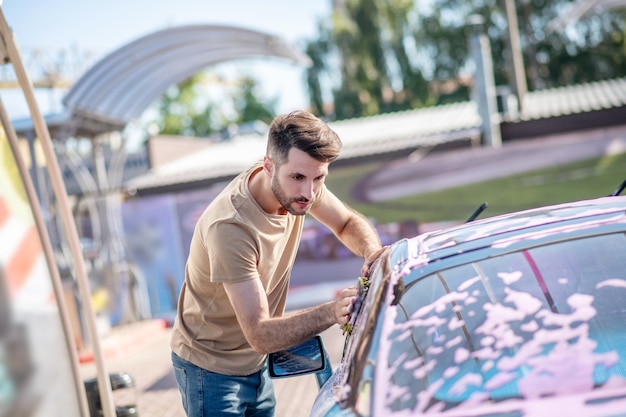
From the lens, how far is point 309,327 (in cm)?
275

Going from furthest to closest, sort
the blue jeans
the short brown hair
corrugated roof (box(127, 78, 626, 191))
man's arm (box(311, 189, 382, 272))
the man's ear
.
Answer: corrugated roof (box(127, 78, 626, 191))
man's arm (box(311, 189, 382, 272))
the blue jeans
the man's ear
the short brown hair

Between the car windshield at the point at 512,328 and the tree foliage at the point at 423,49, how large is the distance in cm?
3612

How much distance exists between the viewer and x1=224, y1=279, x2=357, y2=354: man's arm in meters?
2.74

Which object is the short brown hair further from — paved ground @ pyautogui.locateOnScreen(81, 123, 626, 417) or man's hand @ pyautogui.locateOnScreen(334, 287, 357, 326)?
paved ground @ pyautogui.locateOnScreen(81, 123, 626, 417)

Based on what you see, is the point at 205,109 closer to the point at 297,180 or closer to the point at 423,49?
the point at 423,49

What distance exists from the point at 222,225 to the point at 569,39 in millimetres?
39968

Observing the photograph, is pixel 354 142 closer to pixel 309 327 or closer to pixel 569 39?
pixel 309 327

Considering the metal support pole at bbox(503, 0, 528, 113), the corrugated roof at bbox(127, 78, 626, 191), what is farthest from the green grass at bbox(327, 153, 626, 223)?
the metal support pole at bbox(503, 0, 528, 113)

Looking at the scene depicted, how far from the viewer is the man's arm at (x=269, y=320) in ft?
9.00

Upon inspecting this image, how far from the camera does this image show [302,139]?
2850 millimetres

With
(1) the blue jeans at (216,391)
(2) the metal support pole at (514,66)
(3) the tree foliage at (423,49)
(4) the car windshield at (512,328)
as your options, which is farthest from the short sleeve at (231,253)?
(3) the tree foliage at (423,49)

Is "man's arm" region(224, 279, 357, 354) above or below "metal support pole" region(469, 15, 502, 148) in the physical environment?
below

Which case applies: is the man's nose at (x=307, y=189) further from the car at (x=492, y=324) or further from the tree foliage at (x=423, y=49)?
the tree foliage at (x=423, y=49)

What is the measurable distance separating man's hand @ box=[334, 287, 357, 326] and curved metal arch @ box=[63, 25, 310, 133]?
31.0 feet
